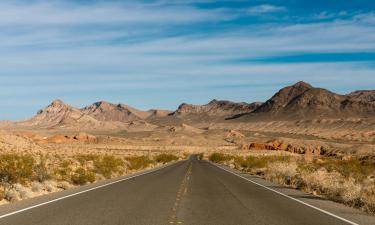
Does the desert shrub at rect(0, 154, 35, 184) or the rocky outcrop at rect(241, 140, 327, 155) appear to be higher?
the rocky outcrop at rect(241, 140, 327, 155)

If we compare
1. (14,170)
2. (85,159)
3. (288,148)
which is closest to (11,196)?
(14,170)

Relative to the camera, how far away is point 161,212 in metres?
15.3

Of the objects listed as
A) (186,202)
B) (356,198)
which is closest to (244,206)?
(186,202)

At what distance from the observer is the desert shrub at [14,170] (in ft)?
78.0

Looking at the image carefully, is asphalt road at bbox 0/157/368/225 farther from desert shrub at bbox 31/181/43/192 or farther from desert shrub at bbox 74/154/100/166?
desert shrub at bbox 74/154/100/166

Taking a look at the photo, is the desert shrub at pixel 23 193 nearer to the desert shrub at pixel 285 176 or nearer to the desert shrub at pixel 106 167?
the desert shrub at pixel 285 176

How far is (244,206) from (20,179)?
11.3m

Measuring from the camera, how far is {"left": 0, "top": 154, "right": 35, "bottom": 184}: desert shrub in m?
23.8

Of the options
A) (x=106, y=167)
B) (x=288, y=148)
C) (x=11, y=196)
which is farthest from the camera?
(x=288, y=148)

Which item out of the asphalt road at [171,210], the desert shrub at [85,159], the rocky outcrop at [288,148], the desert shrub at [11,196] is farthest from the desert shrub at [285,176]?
Result: the rocky outcrop at [288,148]

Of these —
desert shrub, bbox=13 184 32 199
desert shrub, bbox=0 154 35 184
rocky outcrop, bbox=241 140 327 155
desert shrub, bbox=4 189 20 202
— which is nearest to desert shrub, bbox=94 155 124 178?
desert shrub, bbox=0 154 35 184

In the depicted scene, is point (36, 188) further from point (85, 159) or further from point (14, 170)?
point (85, 159)

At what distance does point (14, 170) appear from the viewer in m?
24.2

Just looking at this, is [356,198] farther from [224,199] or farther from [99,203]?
[99,203]
